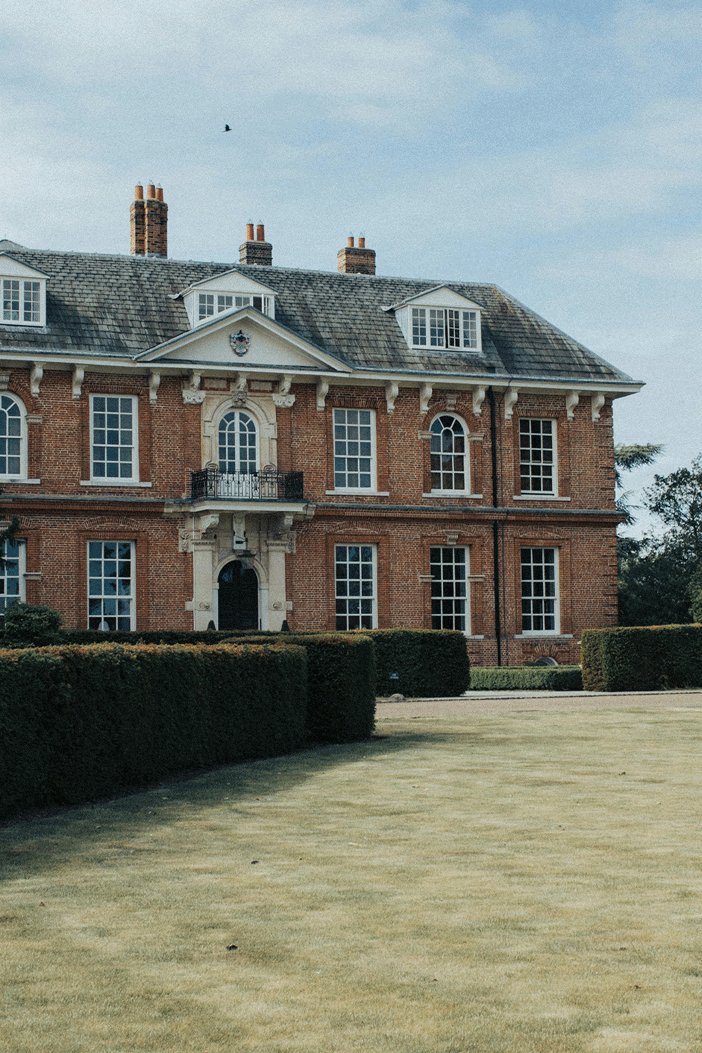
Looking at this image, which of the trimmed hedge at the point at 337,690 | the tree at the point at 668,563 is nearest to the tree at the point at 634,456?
the tree at the point at 668,563

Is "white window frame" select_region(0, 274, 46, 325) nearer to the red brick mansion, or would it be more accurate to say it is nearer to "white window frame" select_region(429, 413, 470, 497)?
the red brick mansion

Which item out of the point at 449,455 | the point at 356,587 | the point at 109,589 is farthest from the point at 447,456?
the point at 109,589

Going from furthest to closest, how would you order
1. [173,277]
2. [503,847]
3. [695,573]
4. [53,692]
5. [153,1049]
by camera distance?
[695,573], [173,277], [53,692], [503,847], [153,1049]

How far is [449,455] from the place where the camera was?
106 ft

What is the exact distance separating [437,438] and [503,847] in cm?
2421

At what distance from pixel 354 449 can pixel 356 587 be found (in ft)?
11.1

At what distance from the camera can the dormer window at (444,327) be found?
32.5 meters

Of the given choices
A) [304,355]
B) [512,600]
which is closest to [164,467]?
[304,355]

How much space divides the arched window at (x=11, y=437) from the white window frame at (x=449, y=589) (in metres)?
10.1

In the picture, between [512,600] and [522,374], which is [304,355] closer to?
[522,374]

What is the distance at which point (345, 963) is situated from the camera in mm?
5668

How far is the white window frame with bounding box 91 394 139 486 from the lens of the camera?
2953 centimetres

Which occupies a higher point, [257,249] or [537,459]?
[257,249]

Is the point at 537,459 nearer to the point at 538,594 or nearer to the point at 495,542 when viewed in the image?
the point at 495,542
